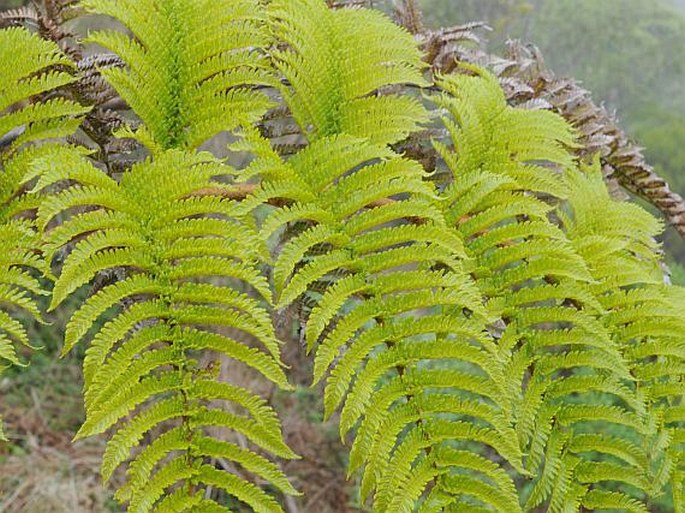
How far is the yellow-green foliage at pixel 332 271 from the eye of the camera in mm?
660

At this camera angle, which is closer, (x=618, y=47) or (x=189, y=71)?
(x=189, y=71)

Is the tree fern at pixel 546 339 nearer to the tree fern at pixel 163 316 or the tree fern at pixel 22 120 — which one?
the tree fern at pixel 163 316

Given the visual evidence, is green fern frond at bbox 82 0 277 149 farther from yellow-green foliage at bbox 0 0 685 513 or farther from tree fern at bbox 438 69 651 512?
tree fern at bbox 438 69 651 512

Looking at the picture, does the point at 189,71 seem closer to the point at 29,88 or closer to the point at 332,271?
the point at 29,88

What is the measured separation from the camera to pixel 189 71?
815mm

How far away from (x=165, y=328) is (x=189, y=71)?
0.32m

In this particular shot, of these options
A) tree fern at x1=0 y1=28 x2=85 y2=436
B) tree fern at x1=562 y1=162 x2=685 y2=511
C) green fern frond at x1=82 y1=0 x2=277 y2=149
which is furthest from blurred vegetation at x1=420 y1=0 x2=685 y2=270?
tree fern at x1=0 y1=28 x2=85 y2=436

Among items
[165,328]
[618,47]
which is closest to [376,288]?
[165,328]

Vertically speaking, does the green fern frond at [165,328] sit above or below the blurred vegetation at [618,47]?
below

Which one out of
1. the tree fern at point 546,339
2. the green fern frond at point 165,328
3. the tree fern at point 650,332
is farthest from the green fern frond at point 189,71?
the tree fern at point 650,332

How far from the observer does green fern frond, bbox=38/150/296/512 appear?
64 centimetres

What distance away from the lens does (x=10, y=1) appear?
596cm

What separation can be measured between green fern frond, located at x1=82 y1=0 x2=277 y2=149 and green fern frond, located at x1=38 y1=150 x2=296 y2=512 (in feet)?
0.36

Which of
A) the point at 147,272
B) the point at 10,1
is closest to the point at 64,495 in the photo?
the point at 147,272
